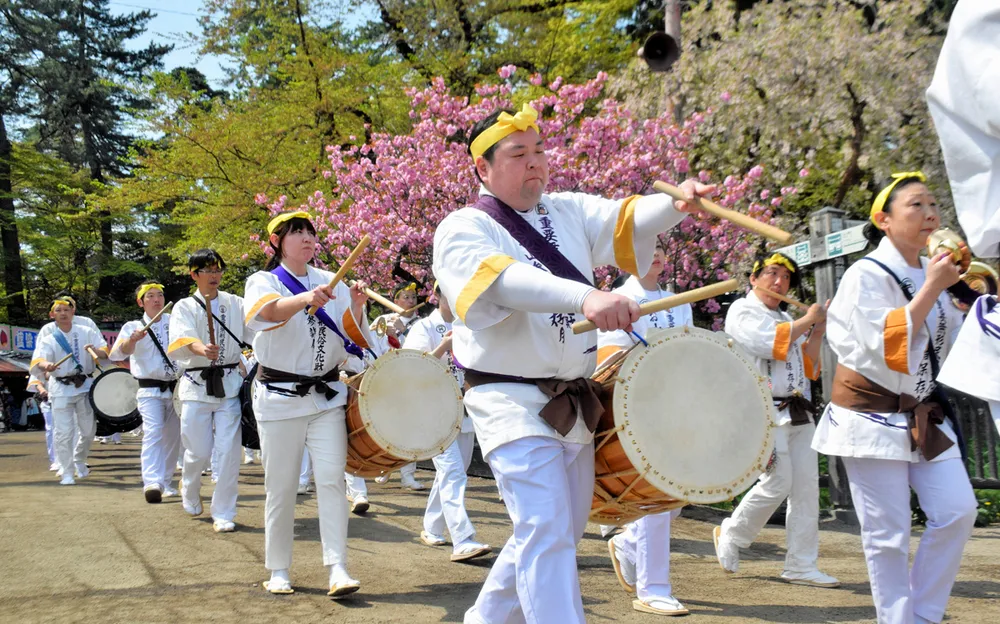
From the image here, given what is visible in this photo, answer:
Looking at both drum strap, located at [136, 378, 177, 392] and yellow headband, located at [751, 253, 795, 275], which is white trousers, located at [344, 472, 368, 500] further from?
yellow headband, located at [751, 253, 795, 275]

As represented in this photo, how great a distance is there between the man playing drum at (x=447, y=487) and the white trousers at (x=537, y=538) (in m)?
2.43

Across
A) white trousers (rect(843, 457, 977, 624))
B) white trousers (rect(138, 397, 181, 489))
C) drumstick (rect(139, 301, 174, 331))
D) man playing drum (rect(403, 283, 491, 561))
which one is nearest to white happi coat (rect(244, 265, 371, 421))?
man playing drum (rect(403, 283, 491, 561))

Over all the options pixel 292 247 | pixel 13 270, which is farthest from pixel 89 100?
pixel 292 247

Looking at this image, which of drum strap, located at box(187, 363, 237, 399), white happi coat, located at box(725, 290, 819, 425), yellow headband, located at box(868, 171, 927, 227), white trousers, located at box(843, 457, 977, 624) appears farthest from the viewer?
drum strap, located at box(187, 363, 237, 399)

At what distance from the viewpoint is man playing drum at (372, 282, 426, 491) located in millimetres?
7206

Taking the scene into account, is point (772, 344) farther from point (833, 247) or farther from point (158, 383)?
point (158, 383)

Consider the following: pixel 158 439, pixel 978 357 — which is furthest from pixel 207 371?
pixel 978 357

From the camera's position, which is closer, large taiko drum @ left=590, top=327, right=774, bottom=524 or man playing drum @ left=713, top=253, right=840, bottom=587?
large taiko drum @ left=590, top=327, right=774, bottom=524

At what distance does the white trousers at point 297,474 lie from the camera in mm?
5051

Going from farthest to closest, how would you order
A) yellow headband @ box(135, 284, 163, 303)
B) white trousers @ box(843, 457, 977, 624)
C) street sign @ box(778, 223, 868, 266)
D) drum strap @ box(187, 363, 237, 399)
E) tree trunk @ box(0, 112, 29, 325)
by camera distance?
1. tree trunk @ box(0, 112, 29, 325)
2. yellow headband @ box(135, 284, 163, 303)
3. drum strap @ box(187, 363, 237, 399)
4. street sign @ box(778, 223, 868, 266)
5. white trousers @ box(843, 457, 977, 624)

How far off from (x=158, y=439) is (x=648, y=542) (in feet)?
17.9

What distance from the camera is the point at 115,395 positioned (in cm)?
1078

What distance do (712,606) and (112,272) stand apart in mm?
32112

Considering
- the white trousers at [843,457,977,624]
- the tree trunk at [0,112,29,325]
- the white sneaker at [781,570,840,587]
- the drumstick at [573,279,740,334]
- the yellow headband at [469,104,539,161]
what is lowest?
the white sneaker at [781,570,840,587]
